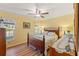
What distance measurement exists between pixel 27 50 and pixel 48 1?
0.82 m

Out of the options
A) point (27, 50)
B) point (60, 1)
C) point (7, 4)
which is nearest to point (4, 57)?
point (27, 50)

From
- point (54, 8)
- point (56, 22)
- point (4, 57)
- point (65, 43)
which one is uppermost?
point (54, 8)

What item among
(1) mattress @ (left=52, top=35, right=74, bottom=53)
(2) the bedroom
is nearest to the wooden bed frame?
(2) the bedroom

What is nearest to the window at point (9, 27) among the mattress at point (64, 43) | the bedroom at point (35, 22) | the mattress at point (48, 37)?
the bedroom at point (35, 22)

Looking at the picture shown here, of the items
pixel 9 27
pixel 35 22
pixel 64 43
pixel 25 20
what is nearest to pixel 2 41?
pixel 9 27

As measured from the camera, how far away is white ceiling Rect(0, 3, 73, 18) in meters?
1.60

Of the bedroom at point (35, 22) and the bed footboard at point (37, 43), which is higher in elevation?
the bedroom at point (35, 22)

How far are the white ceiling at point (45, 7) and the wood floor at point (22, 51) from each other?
1.68 feet

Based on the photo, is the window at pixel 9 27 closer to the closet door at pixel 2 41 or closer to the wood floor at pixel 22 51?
the closet door at pixel 2 41

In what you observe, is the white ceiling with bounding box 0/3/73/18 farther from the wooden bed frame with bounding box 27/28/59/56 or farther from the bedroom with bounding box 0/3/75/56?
the wooden bed frame with bounding box 27/28/59/56

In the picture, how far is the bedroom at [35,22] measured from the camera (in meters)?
1.59

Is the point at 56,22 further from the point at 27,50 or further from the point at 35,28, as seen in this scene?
the point at 27,50

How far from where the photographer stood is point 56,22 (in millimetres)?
1611

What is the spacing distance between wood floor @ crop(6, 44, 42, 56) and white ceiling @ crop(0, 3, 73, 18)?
512mm
